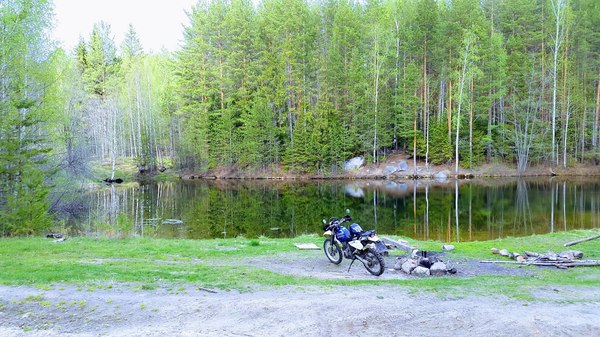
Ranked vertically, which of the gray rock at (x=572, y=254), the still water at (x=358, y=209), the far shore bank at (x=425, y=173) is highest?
the far shore bank at (x=425, y=173)

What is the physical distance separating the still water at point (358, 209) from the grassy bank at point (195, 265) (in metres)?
3.35

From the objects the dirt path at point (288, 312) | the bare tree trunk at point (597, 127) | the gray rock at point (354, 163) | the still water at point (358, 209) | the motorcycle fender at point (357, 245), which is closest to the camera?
the dirt path at point (288, 312)

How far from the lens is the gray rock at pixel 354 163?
48.8 m

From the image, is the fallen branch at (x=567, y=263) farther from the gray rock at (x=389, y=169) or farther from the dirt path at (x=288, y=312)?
the gray rock at (x=389, y=169)

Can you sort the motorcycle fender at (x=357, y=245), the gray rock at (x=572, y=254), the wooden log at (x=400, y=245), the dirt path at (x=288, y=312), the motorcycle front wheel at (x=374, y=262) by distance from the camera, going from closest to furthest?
the dirt path at (x=288, y=312) → the motorcycle front wheel at (x=374, y=262) → the motorcycle fender at (x=357, y=245) → the gray rock at (x=572, y=254) → the wooden log at (x=400, y=245)

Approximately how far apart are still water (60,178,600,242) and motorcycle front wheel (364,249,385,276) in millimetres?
8582

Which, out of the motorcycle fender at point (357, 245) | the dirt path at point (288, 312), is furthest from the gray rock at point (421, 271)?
the dirt path at point (288, 312)

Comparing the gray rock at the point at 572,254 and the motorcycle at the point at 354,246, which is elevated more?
the motorcycle at the point at 354,246

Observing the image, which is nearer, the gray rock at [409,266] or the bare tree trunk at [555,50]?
the gray rock at [409,266]

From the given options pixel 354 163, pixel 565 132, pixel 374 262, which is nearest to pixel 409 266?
pixel 374 262

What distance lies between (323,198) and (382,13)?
95.3 ft

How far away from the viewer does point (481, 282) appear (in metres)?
8.44

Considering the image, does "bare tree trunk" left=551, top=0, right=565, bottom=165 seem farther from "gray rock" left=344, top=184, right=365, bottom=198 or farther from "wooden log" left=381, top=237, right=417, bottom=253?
"wooden log" left=381, top=237, right=417, bottom=253

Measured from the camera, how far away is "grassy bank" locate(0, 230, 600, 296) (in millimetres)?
8164
